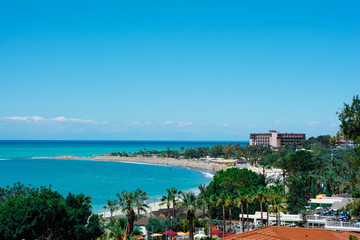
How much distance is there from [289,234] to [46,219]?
16408mm

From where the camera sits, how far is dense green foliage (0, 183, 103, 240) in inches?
902

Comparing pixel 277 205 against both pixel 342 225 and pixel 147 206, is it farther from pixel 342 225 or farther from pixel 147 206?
pixel 147 206

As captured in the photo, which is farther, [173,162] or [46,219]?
[173,162]

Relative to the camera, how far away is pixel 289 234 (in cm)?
2417

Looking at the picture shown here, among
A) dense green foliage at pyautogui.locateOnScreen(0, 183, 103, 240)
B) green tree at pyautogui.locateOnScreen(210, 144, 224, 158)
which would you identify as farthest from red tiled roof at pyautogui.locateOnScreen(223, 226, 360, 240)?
green tree at pyautogui.locateOnScreen(210, 144, 224, 158)

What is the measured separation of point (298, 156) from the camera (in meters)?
67.9

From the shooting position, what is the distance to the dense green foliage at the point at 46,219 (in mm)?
22922

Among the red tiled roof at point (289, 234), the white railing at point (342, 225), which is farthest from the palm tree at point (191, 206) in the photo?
the white railing at point (342, 225)

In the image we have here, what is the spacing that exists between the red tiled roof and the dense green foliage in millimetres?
10616

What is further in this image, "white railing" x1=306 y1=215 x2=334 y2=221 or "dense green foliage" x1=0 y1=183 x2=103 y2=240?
"white railing" x1=306 y1=215 x2=334 y2=221

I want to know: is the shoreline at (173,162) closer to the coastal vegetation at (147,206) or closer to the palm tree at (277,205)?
the coastal vegetation at (147,206)

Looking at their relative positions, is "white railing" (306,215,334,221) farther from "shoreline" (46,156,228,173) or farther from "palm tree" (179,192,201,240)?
"shoreline" (46,156,228,173)

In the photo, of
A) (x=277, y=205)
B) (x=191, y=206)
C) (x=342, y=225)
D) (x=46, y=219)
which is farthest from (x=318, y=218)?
(x=46, y=219)

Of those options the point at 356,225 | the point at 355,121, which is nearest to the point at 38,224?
the point at 355,121
